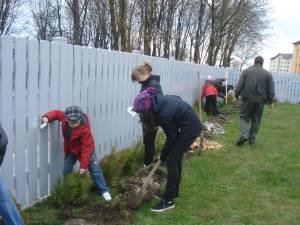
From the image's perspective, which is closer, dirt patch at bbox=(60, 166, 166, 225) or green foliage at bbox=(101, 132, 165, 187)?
dirt patch at bbox=(60, 166, 166, 225)

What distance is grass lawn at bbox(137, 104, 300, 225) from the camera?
5.00 m

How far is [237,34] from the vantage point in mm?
36375

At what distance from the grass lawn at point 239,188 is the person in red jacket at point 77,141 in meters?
0.76

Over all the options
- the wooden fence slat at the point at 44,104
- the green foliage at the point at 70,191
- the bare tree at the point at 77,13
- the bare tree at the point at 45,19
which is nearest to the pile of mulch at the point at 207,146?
the green foliage at the point at 70,191

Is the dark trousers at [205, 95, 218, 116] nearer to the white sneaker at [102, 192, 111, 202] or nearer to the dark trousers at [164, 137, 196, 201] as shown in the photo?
the dark trousers at [164, 137, 196, 201]

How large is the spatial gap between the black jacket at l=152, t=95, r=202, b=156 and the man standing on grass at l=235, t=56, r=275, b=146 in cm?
434

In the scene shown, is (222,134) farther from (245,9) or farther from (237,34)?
(237,34)

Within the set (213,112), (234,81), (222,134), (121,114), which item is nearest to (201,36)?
(234,81)

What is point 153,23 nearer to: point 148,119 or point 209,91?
point 209,91

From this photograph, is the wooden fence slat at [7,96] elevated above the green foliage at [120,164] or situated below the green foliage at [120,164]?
above

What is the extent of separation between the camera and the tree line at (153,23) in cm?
2197

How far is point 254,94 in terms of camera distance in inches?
355

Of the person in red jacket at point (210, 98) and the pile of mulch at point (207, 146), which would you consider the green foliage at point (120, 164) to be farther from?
the person in red jacket at point (210, 98)

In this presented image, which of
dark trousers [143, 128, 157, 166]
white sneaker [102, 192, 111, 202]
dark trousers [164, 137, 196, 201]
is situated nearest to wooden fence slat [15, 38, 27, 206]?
white sneaker [102, 192, 111, 202]
